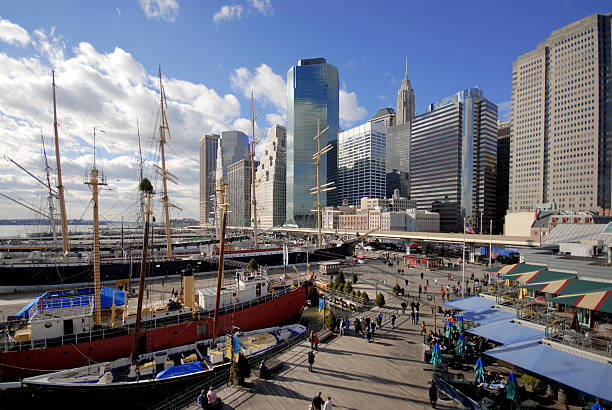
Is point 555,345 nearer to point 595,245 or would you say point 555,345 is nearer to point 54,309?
point 595,245

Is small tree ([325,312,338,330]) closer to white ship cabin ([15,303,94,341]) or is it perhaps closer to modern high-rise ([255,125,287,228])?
white ship cabin ([15,303,94,341])

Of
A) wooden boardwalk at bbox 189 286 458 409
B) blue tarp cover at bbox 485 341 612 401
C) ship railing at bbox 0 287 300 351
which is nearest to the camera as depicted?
blue tarp cover at bbox 485 341 612 401

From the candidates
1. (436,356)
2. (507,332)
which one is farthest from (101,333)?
(507,332)

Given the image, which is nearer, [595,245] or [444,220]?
[595,245]

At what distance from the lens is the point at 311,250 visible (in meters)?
56.3

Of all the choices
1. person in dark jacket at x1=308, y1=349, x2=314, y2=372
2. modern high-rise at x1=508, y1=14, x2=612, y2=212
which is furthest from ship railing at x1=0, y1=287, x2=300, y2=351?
modern high-rise at x1=508, y1=14, x2=612, y2=212

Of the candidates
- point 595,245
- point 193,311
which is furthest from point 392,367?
A: point 595,245

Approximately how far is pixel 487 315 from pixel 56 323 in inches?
970

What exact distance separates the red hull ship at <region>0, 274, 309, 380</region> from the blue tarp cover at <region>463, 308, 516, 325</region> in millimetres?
13499

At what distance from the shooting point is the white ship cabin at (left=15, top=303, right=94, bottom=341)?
47.0 feet

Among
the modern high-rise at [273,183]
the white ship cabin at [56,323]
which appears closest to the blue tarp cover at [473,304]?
the white ship cabin at [56,323]

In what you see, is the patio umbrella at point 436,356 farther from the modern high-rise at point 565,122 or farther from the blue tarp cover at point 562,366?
the modern high-rise at point 565,122

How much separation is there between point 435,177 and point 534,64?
6460 cm

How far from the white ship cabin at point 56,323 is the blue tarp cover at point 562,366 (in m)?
20.7
